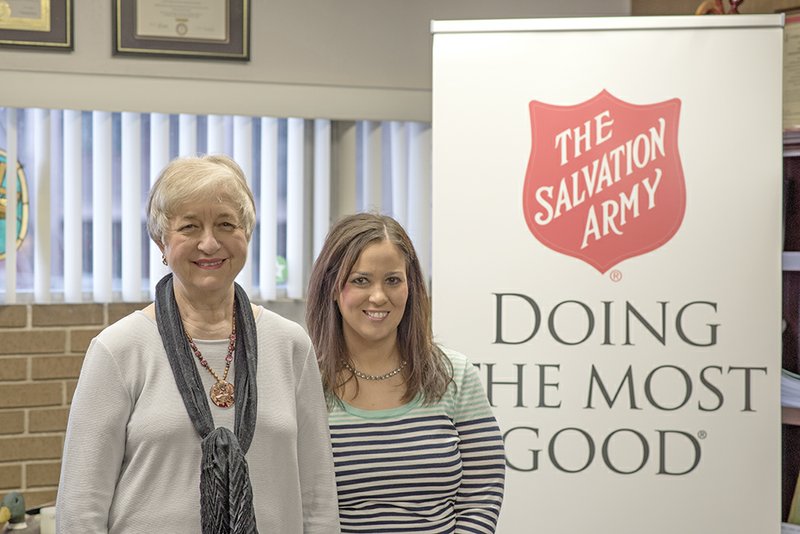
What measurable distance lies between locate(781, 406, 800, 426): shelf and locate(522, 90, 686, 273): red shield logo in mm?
597

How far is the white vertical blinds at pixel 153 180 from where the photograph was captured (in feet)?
10.3

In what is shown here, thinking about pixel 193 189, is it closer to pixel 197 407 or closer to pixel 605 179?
pixel 197 407

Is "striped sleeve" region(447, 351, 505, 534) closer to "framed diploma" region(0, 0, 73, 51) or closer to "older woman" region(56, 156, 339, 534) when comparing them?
"older woman" region(56, 156, 339, 534)

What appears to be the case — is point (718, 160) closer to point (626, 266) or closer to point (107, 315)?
point (626, 266)

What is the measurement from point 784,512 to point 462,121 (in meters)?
1.40

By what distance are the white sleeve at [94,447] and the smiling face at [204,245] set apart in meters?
0.16

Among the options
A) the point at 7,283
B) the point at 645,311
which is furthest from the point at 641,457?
the point at 7,283

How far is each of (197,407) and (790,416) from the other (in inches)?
72.6

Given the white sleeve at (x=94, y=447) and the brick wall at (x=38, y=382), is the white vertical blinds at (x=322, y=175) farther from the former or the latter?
the white sleeve at (x=94, y=447)

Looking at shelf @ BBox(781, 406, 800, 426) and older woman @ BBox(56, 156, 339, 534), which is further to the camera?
shelf @ BBox(781, 406, 800, 426)

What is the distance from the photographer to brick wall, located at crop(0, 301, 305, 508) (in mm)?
3117

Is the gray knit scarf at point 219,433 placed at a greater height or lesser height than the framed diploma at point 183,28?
lesser

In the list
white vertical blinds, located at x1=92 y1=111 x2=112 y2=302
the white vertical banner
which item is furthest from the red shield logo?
white vertical blinds, located at x1=92 y1=111 x2=112 y2=302

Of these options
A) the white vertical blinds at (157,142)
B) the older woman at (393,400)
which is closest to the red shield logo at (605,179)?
the older woman at (393,400)
